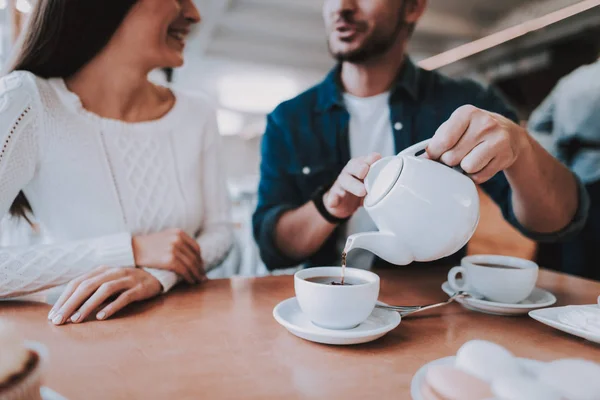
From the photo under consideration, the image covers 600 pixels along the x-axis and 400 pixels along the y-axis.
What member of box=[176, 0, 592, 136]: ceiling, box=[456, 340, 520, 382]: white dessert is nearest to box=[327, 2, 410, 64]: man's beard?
box=[456, 340, 520, 382]: white dessert

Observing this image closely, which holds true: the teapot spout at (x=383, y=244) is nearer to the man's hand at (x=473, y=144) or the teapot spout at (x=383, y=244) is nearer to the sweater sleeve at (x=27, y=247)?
the man's hand at (x=473, y=144)

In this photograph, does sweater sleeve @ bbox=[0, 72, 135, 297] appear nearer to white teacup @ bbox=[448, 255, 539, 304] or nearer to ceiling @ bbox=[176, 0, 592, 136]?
white teacup @ bbox=[448, 255, 539, 304]

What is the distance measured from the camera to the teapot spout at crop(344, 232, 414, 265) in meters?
0.64

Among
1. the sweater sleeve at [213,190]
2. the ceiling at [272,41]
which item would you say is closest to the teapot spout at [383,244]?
the sweater sleeve at [213,190]

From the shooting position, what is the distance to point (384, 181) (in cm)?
64

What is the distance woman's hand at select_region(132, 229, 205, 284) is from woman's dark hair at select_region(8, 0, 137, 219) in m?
0.37

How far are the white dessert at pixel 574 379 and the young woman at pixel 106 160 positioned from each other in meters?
0.62

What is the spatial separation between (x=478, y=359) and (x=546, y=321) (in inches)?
12.2

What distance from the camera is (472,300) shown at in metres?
0.76

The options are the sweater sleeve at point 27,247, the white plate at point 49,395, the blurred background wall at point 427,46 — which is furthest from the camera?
the blurred background wall at point 427,46

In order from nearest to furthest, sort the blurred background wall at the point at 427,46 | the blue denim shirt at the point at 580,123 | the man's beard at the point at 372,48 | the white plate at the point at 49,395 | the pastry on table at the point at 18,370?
the pastry on table at the point at 18,370 → the white plate at the point at 49,395 → the man's beard at the point at 372,48 → the blue denim shirt at the point at 580,123 → the blurred background wall at the point at 427,46

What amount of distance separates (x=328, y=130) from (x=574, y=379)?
110 cm

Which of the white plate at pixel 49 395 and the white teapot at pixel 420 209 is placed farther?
the white teapot at pixel 420 209

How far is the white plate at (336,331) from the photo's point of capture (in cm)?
59
